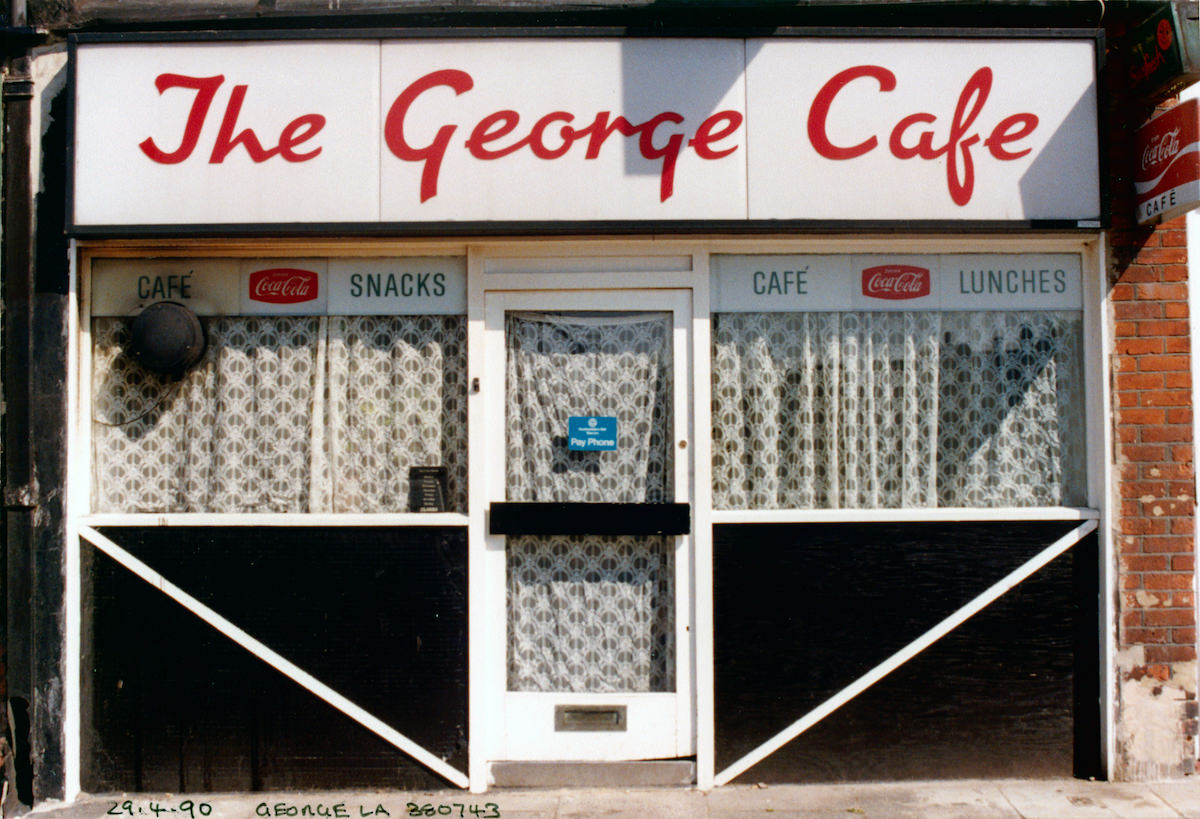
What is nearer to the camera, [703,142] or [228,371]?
[703,142]

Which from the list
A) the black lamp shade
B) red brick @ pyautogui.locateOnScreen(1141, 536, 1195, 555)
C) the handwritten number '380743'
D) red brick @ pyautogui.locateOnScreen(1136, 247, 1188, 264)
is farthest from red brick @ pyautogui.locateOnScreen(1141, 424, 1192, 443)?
the black lamp shade

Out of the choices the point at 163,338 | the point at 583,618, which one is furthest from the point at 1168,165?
the point at 163,338

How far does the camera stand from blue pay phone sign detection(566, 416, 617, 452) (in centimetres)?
443

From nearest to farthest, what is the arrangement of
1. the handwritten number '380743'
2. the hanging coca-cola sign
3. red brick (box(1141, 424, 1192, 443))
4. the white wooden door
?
the hanging coca-cola sign
the handwritten number '380743'
red brick (box(1141, 424, 1192, 443))
the white wooden door

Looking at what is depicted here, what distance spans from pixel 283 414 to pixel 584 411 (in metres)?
1.50

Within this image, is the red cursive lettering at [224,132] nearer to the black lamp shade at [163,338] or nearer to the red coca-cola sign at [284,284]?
the red coca-cola sign at [284,284]

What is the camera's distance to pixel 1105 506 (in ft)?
14.1

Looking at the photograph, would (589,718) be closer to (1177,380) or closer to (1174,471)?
(1174,471)

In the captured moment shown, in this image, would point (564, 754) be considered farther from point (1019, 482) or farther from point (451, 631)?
point (1019, 482)

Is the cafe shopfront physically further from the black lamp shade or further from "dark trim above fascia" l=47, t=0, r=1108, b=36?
"dark trim above fascia" l=47, t=0, r=1108, b=36

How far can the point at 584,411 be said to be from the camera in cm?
446

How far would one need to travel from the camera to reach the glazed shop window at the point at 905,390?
445 cm

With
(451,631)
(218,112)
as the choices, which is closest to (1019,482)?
(451,631)

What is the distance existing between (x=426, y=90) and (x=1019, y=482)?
3.44 meters
